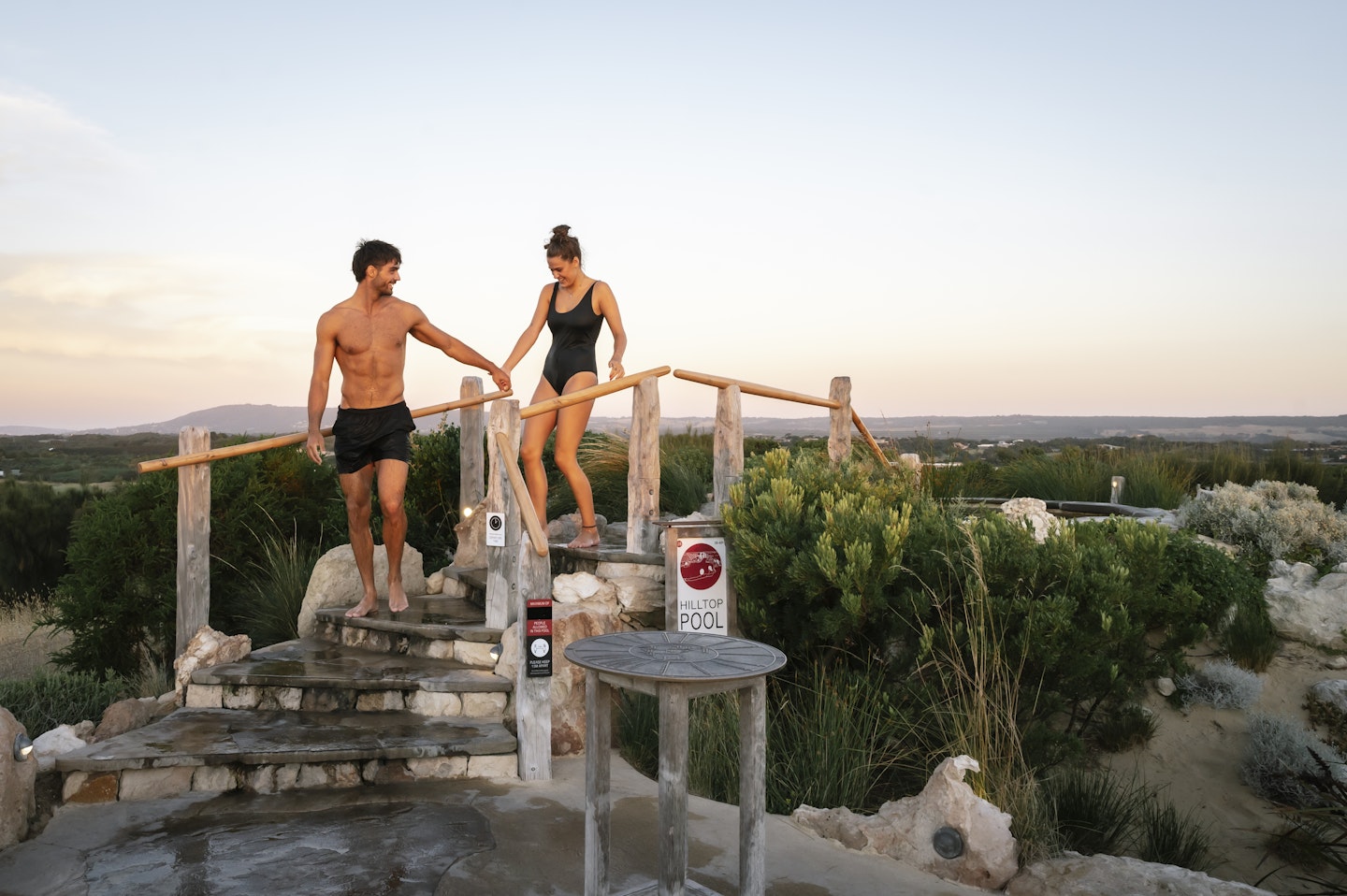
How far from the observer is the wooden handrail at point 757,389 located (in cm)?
622

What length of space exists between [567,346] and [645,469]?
91cm

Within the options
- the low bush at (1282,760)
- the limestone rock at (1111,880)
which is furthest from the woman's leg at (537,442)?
the low bush at (1282,760)

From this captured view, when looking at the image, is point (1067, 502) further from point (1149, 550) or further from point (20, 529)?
point (20, 529)

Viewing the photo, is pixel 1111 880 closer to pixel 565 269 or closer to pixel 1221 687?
pixel 1221 687

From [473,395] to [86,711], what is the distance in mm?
3195

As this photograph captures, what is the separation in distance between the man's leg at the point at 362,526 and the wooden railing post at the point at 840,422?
139 inches

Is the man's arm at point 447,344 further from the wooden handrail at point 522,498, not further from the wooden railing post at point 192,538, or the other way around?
the wooden railing post at point 192,538

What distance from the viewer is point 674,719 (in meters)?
2.96

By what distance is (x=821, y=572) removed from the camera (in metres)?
5.25

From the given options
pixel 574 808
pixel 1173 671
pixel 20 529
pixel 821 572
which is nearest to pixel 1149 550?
pixel 1173 671

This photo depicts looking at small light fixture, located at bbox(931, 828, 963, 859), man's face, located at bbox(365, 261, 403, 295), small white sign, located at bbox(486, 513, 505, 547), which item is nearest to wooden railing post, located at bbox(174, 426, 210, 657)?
man's face, located at bbox(365, 261, 403, 295)

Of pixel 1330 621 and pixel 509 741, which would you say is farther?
pixel 1330 621

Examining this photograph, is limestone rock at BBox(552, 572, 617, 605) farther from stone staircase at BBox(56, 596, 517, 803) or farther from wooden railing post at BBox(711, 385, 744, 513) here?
wooden railing post at BBox(711, 385, 744, 513)

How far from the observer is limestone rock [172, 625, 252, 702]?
530 centimetres
